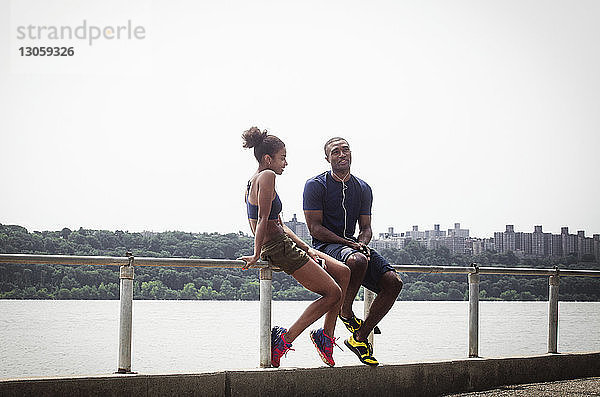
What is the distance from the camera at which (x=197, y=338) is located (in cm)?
3666

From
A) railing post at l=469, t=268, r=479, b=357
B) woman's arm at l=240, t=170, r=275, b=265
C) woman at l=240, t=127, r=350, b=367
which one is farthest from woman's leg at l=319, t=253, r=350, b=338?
railing post at l=469, t=268, r=479, b=357

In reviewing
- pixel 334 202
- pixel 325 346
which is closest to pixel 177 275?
pixel 334 202

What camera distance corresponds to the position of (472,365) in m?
6.99

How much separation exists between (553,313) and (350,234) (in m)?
2.54

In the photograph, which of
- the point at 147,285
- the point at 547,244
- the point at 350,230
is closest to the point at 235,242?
the point at 147,285

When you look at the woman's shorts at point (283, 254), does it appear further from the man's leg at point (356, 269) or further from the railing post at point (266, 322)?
the man's leg at point (356, 269)

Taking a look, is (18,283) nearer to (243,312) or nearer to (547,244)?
(547,244)

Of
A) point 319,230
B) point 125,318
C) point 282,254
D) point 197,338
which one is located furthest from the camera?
point 197,338

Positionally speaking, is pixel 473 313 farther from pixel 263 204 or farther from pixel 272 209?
pixel 263 204

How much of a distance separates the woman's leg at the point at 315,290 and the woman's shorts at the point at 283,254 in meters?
0.05

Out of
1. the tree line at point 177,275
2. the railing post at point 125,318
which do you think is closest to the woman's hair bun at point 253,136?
the railing post at point 125,318

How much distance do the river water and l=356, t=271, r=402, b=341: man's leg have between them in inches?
542

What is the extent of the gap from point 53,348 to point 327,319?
24937 millimetres

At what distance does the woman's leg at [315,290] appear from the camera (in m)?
5.88
